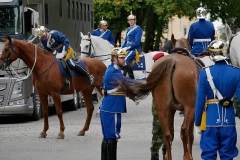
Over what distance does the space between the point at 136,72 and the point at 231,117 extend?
42.6ft

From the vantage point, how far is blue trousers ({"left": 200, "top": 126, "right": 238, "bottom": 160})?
10055 millimetres

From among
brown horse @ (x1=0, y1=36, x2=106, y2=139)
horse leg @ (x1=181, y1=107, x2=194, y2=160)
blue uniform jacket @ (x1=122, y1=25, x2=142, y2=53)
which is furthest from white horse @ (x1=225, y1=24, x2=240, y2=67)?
Result: blue uniform jacket @ (x1=122, y1=25, x2=142, y2=53)

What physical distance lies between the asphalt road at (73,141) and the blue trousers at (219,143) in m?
4.07

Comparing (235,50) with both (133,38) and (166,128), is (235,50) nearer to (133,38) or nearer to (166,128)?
(166,128)

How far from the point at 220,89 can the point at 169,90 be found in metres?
2.60

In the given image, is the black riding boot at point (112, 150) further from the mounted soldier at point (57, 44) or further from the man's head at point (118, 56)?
the mounted soldier at point (57, 44)

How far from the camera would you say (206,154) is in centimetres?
1006

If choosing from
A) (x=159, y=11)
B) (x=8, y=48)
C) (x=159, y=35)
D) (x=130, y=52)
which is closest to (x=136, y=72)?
(x=130, y=52)

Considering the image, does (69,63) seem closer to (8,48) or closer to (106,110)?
(8,48)

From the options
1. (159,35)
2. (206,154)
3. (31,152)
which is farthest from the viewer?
(159,35)

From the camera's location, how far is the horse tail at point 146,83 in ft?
41.1

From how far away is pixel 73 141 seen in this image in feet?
58.4

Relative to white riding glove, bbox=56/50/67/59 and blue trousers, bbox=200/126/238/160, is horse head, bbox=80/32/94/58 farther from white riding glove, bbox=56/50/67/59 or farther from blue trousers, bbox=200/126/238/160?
blue trousers, bbox=200/126/238/160

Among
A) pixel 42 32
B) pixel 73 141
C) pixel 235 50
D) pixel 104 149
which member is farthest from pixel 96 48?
pixel 104 149
